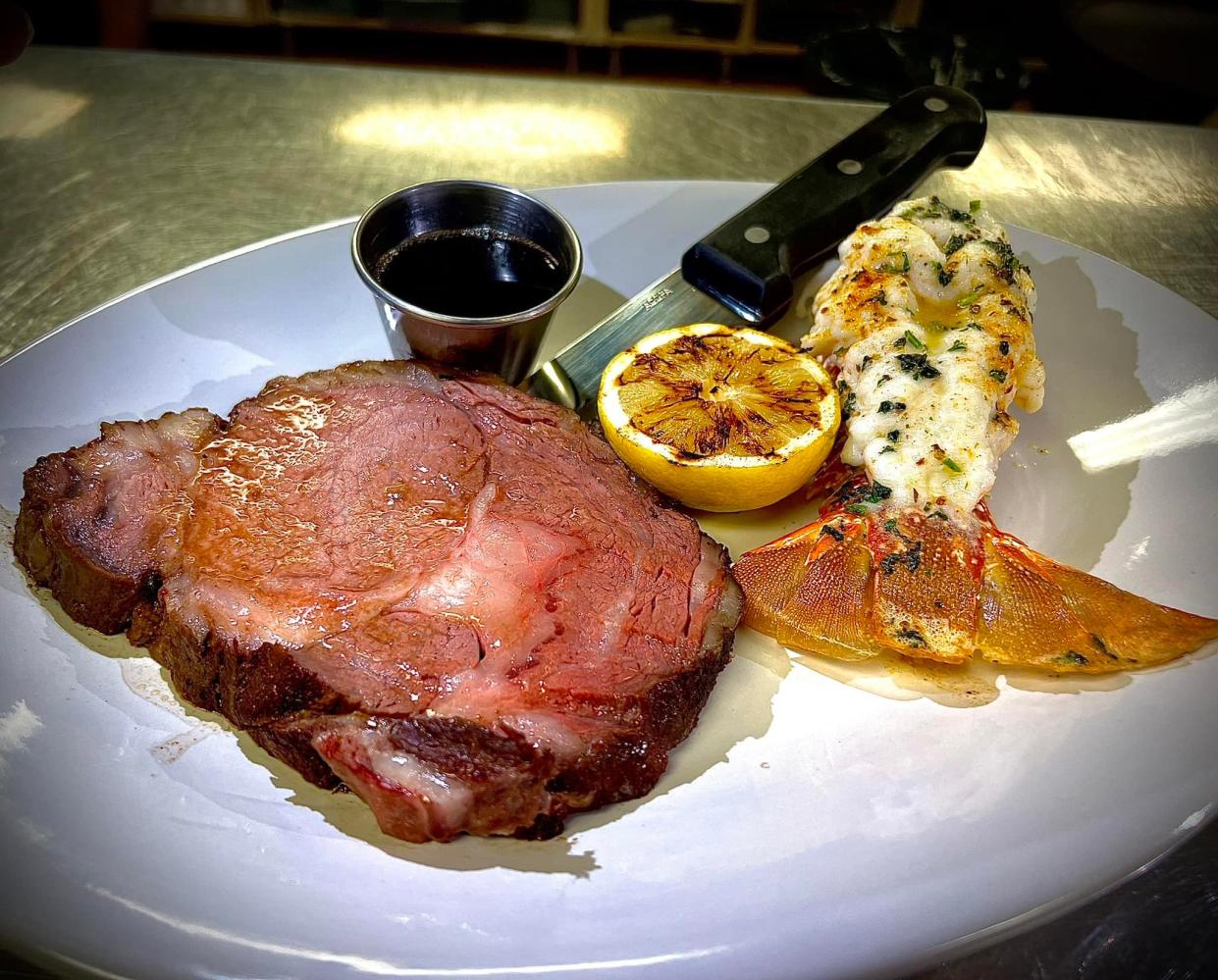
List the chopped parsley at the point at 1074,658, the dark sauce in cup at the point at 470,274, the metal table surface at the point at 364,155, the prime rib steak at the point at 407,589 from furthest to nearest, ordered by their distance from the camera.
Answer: the metal table surface at the point at 364,155, the dark sauce in cup at the point at 470,274, the chopped parsley at the point at 1074,658, the prime rib steak at the point at 407,589

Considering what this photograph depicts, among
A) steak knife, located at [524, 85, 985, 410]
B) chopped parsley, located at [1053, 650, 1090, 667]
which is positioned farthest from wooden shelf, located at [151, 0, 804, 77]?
chopped parsley, located at [1053, 650, 1090, 667]

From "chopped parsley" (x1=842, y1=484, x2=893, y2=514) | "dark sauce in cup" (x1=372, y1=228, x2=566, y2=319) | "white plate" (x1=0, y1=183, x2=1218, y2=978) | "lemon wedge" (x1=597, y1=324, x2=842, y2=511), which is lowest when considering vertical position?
"white plate" (x1=0, y1=183, x2=1218, y2=978)

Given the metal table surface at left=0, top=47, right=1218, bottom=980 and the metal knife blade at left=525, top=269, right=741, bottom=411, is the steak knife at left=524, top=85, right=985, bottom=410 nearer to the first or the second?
the metal knife blade at left=525, top=269, right=741, bottom=411

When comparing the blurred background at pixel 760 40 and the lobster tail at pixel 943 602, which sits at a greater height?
the lobster tail at pixel 943 602

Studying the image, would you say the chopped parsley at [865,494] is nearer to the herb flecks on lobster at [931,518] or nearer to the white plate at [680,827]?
the herb flecks on lobster at [931,518]

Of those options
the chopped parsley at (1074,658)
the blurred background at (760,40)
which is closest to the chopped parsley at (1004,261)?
the chopped parsley at (1074,658)

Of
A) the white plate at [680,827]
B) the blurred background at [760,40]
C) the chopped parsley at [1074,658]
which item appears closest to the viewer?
the white plate at [680,827]

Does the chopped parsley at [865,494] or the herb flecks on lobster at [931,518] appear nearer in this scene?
the herb flecks on lobster at [931,518]
